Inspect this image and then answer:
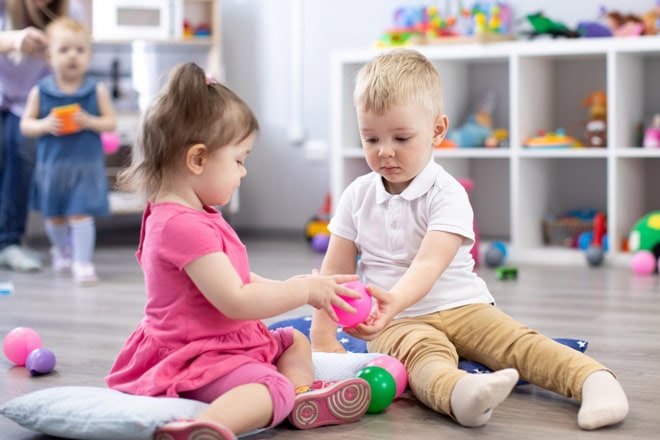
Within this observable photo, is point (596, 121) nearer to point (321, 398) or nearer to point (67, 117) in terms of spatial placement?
point (67, 117)

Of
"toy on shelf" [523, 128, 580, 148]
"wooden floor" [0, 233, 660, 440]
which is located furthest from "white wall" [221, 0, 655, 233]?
"toy on shelf" [523, 128, 580, 148]

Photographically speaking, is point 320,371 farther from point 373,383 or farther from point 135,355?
point 135,355

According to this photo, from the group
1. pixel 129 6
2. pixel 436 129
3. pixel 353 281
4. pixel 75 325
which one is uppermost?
pixel 129 6

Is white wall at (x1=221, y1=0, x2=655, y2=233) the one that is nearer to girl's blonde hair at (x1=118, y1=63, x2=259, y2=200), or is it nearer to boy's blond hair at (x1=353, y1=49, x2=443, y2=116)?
boy's blond hair at (x1=353, y1=49, x2=443, y2=116)

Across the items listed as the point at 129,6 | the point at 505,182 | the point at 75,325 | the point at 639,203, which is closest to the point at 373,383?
the point at 75,325

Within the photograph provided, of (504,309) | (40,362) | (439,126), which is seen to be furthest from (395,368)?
(504,309)

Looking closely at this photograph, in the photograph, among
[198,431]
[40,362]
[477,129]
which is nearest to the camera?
[198,431]

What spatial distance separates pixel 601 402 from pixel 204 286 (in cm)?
61

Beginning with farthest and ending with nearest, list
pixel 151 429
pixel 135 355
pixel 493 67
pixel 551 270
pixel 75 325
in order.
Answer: pixel 493 67, pixel 551 270, pixel 75 325, pixel 135 355, pixel 151 429

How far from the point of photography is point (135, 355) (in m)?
1.46

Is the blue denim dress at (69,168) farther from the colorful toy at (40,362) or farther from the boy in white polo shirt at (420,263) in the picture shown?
the boy in white polo shirt at (420,263)

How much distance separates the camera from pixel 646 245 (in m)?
3.17

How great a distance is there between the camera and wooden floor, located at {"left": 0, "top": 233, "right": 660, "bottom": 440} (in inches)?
56.8

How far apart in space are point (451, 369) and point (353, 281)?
0.21 metres
